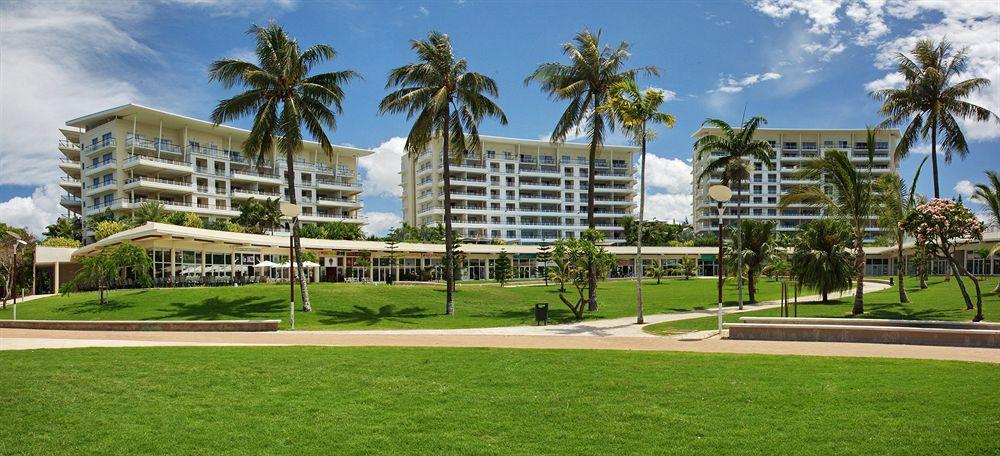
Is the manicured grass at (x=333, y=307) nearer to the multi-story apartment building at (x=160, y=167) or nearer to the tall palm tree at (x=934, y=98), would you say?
the tall palm tree at (x=934, y=98)

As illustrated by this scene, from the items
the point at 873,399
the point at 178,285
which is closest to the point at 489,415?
the point at 873,399

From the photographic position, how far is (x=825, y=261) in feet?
99.5

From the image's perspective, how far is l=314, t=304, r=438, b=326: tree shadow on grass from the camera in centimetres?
2594

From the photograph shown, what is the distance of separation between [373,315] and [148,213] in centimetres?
4309

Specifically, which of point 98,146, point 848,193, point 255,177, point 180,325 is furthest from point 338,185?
point 848,193

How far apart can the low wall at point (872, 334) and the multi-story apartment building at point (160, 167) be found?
58701 mm

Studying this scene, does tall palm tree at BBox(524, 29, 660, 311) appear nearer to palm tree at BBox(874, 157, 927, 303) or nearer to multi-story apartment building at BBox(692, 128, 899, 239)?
palm tree at BBox(874, 157, 927, 303)

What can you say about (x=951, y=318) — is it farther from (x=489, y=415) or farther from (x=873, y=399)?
(x=489, y=415)

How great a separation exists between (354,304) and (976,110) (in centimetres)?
3159

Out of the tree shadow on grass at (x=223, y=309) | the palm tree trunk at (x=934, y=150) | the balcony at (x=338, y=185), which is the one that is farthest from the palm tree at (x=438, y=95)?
the balcony at (x=338, y=185)

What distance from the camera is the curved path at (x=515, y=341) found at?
1435cm

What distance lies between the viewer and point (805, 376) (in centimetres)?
1106

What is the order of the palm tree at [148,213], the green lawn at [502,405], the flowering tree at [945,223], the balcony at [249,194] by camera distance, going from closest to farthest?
the green lawn at [502,405], the flowering tree at [945,223], the palm tree at [148,213], the balcony at [249,194]

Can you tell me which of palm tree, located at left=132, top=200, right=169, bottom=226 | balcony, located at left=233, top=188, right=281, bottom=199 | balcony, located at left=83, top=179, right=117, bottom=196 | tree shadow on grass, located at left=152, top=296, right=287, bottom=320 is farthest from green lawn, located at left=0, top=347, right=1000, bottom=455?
balcony, located at left=233, top=188, right=281, bottom=199
